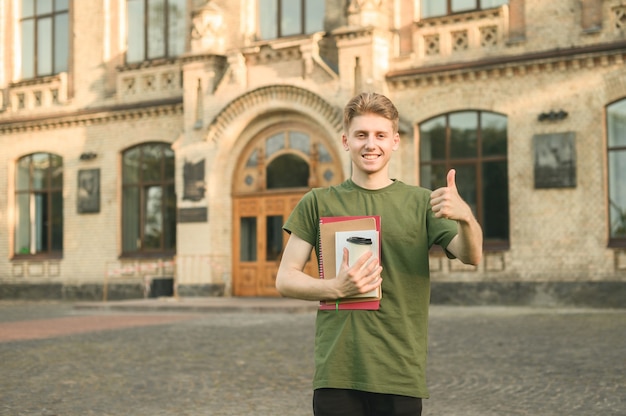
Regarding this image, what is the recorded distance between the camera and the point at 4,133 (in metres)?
28.5

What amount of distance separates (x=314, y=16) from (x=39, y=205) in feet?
33.9

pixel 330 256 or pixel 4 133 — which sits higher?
pixel 4 133

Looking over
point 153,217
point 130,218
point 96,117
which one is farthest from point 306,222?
point 96,117

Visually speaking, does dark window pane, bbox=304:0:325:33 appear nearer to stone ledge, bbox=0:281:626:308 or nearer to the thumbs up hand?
stone ledge, bbox=0:281:626:308

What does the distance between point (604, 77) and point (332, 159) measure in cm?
658

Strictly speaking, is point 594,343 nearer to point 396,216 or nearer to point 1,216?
point 396,216

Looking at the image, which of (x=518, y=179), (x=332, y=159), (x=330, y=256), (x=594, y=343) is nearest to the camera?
(x=330, y=256)

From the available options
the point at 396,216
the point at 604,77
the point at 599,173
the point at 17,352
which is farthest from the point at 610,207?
the point at 396,216

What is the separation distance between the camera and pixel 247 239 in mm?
24281

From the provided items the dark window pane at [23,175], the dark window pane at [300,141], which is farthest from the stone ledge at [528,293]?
the dark window pane at [23,175]

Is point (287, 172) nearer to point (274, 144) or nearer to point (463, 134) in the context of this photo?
point (274, 144)

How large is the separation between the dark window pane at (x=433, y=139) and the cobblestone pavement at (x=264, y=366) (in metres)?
5.00

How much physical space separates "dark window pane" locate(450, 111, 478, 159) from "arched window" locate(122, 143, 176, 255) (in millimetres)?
8063

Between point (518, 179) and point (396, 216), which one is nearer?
point (396, 216)
